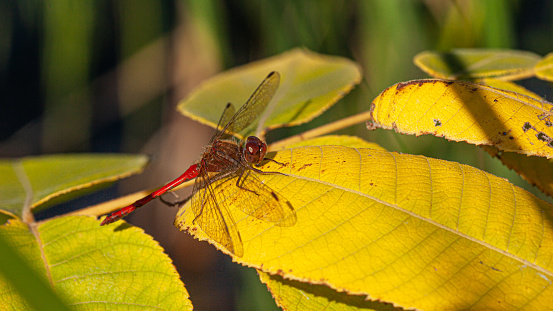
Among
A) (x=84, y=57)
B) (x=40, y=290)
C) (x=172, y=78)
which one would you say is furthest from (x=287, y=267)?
(x=172, y=78)

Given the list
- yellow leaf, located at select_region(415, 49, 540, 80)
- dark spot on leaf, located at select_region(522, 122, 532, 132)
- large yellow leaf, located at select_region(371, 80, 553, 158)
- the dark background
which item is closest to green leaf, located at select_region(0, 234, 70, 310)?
large yellow leaf, located at select_region(371, 80, 553, 158)

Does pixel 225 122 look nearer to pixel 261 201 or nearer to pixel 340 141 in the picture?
pixel 340 141

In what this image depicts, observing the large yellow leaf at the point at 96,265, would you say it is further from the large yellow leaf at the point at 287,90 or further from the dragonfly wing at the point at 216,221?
the large yellow leaf at the point at 287,90

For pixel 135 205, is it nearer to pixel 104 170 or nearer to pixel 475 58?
pixel 104 170

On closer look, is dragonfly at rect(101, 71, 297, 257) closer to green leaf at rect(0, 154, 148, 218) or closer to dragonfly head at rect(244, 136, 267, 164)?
dragonfly head at rect(244, 136, 267, 164)

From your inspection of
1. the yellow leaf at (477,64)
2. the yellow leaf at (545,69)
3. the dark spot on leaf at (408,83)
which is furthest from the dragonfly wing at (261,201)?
the yellow leaf at (545,69)

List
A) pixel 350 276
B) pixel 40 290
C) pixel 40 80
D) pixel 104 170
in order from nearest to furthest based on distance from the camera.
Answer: pixel 40 290, pixel 350 276, pixel 104 170, pixel 40 80
